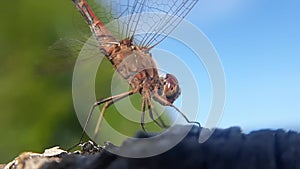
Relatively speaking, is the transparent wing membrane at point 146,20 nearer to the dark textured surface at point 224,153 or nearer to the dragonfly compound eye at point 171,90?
the dragonfly compound eye at point 171,90

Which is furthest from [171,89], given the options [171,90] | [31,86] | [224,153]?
[31,86]

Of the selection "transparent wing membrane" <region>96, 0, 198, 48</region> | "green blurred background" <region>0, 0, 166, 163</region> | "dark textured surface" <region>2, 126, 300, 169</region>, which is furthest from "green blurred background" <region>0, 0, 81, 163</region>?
"dark textured surface" <region>2, 126, 300, 169</region>

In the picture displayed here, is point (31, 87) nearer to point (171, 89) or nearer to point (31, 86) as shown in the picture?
point (31, 86)

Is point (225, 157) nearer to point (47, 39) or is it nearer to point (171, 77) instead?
point (171, 77)

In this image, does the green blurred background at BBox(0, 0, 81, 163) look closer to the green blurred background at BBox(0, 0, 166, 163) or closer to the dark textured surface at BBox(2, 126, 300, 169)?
the green blurred background at BBox(0, 0, 166, 163)

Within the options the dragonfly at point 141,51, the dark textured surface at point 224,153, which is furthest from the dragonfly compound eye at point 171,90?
the dark textured surface at point 224,153
